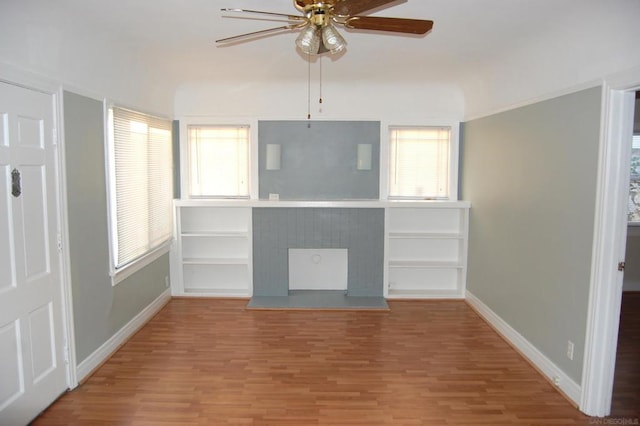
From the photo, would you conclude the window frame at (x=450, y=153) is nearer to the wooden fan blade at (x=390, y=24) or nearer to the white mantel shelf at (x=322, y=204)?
the white mantel shelf at (x=322, y=204)

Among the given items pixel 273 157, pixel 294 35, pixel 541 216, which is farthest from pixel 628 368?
pixel 273 157

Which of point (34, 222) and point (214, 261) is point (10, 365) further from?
point (214, 261)

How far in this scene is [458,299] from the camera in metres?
4.94

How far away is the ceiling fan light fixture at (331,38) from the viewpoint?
6.76 ft

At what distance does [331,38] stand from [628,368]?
11.4 ft

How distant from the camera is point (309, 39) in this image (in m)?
2.10

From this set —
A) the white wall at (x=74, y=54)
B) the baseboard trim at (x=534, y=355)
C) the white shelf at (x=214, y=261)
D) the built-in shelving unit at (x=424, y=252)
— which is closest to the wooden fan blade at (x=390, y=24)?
the white wall at (x=74, y=54)

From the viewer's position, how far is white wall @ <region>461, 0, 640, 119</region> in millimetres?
2348

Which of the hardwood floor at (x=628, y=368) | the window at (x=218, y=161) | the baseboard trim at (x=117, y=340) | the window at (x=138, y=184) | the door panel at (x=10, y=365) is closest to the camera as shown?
the door panel at (x=10, y=365)

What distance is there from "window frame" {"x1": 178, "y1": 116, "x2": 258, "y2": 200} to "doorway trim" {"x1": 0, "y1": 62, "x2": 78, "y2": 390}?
2189mm

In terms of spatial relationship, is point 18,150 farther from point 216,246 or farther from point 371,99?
point 371,99

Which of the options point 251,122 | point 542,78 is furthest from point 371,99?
point 542,78

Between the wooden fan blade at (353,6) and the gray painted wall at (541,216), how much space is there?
5.55 feet

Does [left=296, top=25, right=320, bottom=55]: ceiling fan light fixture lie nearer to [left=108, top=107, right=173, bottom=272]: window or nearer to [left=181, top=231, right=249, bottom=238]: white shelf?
[left=108, top=107, right=173, bottom=272]: window
